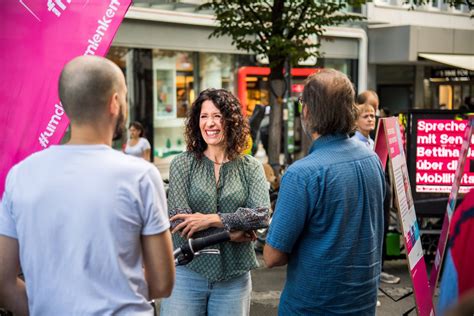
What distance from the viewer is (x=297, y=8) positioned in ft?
37.5

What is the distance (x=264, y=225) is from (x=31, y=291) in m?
1.51

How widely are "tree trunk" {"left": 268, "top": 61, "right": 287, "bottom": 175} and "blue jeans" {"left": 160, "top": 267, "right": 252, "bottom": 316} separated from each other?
28.1ft

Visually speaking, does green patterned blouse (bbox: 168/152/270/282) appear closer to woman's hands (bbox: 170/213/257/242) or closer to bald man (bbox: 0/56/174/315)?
woman's hands (bbox: 170/213/257/242)

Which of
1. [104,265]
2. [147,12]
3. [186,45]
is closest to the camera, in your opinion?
[104,265]

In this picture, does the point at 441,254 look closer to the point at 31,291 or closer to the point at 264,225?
the point at 264,225

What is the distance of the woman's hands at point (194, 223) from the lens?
10.8 ft

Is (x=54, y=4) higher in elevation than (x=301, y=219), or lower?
higher

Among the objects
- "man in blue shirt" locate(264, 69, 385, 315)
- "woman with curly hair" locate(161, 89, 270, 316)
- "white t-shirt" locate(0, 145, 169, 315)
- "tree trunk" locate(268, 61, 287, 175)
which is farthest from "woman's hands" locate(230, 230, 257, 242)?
"tree trunk" locate(268, 61, 287, 175)

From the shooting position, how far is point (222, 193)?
344cm

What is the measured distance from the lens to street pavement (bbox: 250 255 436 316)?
6069 millimetres

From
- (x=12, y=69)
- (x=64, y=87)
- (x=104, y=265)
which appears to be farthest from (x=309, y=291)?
(x=12, y=69)

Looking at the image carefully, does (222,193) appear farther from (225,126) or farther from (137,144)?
(137,144)

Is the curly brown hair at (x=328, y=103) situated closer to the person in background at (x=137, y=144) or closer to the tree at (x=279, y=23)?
the tree at (x=279, y=23)

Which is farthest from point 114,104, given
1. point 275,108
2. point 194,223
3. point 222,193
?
point 275,108
